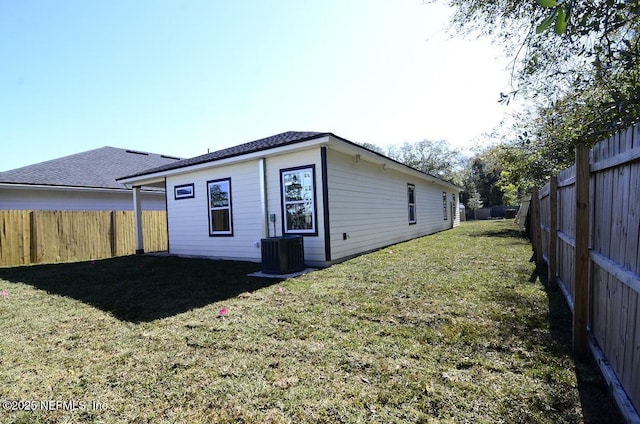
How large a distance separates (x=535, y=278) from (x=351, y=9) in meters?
5.95

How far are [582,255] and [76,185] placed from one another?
14.3m

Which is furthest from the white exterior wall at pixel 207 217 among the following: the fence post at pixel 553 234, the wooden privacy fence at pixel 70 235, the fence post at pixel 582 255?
the fence post at pixel 582 255

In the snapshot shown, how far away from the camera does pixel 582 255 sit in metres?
2.44

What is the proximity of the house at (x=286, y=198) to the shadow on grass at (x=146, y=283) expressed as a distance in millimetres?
1002

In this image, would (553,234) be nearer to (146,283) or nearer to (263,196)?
(263,196)

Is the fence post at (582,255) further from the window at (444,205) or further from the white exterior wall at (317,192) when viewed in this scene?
the window at (444,205)

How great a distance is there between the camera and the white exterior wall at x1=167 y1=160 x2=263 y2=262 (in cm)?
809

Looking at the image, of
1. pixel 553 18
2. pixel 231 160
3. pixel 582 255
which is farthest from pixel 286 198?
pixel 553 18

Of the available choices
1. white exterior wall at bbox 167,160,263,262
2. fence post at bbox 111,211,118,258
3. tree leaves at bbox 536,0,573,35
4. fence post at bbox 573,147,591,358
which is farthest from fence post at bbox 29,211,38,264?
fence post at bbox 573,147,591,358

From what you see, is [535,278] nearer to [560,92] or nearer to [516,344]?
[516,344]

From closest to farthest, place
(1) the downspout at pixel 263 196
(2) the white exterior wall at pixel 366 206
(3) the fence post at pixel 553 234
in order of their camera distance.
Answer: (3) the fence post at pixel 553 234 → (2) the white exterior wall at pixel 366 206 → (1) the downspout at pixel 263 196

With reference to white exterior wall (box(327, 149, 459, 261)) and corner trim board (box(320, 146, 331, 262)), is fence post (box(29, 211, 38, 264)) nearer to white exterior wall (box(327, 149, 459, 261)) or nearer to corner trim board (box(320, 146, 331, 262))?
corner trim board (box(320, 146, 331, 262))

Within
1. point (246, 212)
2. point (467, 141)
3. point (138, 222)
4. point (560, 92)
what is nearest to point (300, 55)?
point (246, 212)

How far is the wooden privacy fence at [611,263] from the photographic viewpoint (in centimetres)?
163
